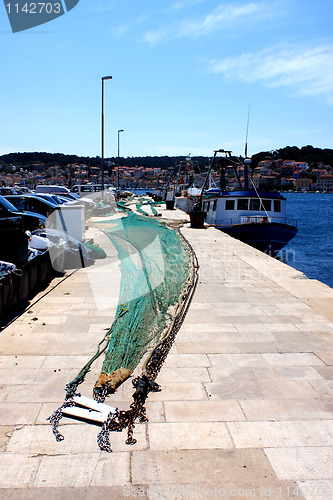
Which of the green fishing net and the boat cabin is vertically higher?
the boat cabin

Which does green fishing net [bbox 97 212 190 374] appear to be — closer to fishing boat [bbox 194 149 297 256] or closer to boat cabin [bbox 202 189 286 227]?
fishing boat [bbox 194 149 297 256]

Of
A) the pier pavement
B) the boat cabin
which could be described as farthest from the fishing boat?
the pier pavement

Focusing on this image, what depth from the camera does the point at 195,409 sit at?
167 inches

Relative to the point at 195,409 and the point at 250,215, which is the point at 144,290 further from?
the point at 250,215

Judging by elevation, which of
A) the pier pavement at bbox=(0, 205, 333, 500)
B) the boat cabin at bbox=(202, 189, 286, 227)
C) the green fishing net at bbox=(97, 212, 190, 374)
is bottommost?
the pier pavement at bbox=(0, 205, 333, 500)

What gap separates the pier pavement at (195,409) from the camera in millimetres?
3229

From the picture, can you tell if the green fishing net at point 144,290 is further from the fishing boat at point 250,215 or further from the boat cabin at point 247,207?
the boat cabin at point 247,207

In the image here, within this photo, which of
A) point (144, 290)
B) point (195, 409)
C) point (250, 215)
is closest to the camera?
point (195, 409)

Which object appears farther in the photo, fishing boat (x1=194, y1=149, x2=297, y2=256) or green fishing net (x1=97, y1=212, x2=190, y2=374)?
fishing boat (x1=194, y1=149, x2=297, y2=256)

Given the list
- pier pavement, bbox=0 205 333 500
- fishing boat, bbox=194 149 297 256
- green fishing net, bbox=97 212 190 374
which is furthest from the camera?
fishing boat, bbox=194 149 297 256

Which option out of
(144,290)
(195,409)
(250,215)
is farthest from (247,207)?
(195,409)

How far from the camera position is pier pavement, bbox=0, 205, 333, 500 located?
3229 mm

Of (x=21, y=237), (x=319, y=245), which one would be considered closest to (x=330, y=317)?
(x=21, y=237)

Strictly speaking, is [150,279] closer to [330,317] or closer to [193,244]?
[330,317]
